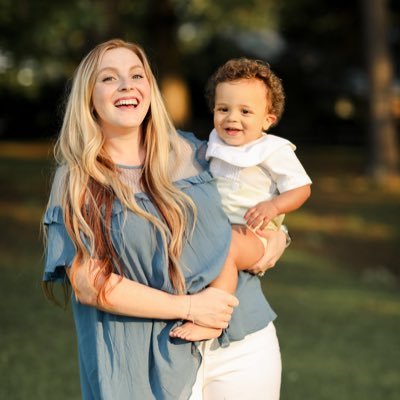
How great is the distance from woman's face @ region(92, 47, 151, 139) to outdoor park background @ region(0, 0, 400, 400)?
58 centimetres

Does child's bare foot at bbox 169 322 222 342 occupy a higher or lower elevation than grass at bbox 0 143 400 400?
higher

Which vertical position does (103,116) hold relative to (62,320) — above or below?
above

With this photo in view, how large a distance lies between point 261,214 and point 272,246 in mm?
162

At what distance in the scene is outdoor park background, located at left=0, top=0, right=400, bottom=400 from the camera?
294 inches

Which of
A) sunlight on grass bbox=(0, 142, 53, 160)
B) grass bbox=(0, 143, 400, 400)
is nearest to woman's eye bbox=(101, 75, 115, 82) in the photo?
grass bbox=(0, 143, 400, 400)

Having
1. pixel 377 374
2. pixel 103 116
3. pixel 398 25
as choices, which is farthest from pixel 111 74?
pixel 398 25

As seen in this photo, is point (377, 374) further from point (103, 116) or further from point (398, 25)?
point (398, 25)

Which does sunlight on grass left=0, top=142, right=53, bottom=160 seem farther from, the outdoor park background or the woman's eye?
the woman's eye

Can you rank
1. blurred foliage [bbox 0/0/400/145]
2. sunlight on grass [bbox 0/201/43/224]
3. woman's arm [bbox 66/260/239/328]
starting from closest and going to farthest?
woman's arm [bbox 66/260/239/328] → blurred foliage [bbox 0/0/400/145] → sunlight on grass [bbox 0/201/43/224]

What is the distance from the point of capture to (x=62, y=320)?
8.62 metres

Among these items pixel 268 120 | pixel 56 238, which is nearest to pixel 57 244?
pixel 56 238

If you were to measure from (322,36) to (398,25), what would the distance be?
1.95m

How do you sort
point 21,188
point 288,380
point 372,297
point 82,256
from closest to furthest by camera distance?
point 82,256 → point 288,380 → point 372,297 → point 21,188

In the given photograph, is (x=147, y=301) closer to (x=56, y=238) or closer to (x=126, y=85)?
(x=56, y=238)
